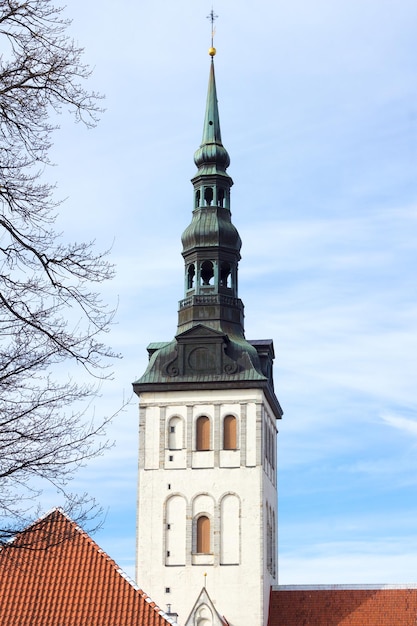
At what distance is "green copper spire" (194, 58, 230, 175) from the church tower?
9.72 ft

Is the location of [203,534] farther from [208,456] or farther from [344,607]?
[344,607]

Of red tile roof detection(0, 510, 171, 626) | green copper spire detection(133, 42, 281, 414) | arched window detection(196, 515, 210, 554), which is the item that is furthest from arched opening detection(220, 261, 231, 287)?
red tile roof detection(0, 510, 171, 626)

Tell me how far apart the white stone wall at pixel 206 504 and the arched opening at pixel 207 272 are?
5258 millimetres

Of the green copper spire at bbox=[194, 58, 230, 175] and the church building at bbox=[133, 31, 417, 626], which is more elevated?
the green copper spire at bbox=[194, 58, 230, 175]

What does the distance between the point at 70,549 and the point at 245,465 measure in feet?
70.0

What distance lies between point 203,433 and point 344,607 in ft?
27.9

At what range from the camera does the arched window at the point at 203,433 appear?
46.0 m

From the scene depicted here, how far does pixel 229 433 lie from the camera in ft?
152

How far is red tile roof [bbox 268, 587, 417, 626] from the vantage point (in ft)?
145

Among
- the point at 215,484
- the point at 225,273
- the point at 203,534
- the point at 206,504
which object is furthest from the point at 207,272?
the point at 203,534

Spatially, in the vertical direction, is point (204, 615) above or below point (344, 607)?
below

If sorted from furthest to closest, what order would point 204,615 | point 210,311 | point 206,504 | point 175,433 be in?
point 210,311, point 175,433, point 206,504, point 204,615

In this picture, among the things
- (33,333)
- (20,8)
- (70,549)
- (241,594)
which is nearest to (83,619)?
(70,549)

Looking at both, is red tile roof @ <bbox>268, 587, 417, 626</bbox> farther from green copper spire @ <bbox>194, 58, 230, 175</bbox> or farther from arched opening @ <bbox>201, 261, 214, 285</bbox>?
green copper spire @ <bbox>194, 58, 230, 175</bbox>
